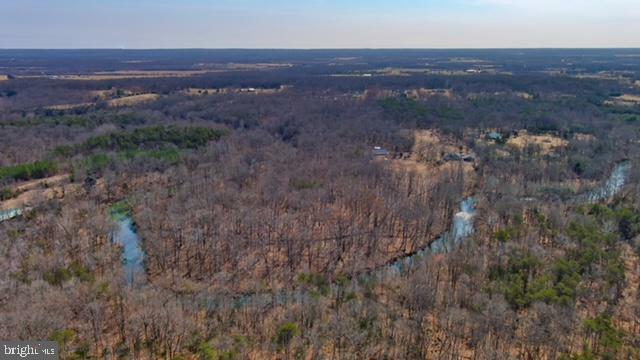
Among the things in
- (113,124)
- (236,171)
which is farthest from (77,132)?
(236,171)

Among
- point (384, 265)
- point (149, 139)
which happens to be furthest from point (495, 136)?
point (149, 139)

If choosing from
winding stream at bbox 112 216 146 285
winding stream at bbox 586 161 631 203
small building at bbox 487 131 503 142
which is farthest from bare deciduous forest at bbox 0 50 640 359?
small building at bbox 487 131 503 142

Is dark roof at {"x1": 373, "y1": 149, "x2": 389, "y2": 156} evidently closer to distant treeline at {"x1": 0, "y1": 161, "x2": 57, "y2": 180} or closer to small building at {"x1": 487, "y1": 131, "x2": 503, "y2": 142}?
small building at {"x1": 487, "y1": 131, "x2": 503, "y2": 142}

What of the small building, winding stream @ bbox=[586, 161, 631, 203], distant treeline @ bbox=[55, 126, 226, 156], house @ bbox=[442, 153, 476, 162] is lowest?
winding stream @ bbox=[586, 161, 631, 203]

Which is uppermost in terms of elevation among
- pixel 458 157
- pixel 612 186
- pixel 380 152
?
pixel 380 152

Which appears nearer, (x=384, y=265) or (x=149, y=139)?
(x=384, y=265)

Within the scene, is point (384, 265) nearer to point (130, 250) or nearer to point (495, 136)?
point (130, 250)

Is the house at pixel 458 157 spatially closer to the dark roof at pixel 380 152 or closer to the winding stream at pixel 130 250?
the dark roof at pixel 380 152

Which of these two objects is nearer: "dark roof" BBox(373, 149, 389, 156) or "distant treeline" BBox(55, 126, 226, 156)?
"distant treeline" BBox(55, 126, 226, 156)

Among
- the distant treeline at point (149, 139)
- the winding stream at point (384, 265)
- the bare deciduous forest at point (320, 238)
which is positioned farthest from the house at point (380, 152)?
the distant treeline at point (149, 139)

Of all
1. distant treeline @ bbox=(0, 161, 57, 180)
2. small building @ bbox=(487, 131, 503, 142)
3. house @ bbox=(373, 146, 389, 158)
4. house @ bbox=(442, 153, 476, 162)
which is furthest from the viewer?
small building @ bbox=(487, 131, 503, 142)
